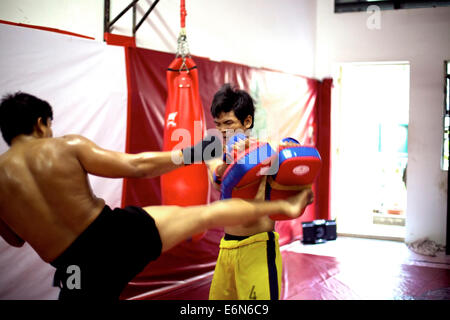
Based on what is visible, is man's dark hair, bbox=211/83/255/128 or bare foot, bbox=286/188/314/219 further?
man's dark hair, bbox=211/83/255/128

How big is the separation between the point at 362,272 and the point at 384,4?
11.6 ft

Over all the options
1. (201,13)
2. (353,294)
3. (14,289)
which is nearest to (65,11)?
(201,13)

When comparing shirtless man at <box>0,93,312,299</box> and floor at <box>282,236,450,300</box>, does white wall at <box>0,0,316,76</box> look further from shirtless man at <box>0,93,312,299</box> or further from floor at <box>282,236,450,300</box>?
floor at <box>282,236,450,300</box>

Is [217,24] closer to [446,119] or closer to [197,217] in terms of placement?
[197,217]

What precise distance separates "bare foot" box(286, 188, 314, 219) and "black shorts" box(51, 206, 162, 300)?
21.8 inches

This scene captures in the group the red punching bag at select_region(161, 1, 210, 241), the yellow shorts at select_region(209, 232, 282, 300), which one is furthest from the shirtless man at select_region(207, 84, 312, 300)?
the red punching bag at select_region(161, 1, 210, 241)

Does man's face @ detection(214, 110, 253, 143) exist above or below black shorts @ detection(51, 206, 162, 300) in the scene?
above

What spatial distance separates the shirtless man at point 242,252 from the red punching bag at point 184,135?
60cm

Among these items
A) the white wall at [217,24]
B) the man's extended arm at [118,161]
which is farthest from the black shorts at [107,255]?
the white wall at [217,24]

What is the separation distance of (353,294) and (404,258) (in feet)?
5.01

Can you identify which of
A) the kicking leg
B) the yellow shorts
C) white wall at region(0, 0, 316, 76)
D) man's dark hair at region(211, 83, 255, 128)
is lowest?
the yellow shorts

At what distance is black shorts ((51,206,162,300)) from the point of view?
138cm

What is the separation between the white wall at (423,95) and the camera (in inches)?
197

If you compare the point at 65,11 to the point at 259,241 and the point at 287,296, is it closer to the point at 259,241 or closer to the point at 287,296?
the point at 259,241
